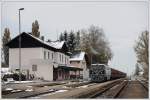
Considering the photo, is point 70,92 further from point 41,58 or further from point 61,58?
point 61,58

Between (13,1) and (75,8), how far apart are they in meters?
1.97

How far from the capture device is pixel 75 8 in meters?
15.7

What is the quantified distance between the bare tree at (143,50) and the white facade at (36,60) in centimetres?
277

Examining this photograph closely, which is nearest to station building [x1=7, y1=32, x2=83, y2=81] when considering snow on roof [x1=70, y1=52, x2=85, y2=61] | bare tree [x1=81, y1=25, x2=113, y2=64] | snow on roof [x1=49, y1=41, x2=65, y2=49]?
snow on roof [x1=49, y1=41, x2=65, y2=49]

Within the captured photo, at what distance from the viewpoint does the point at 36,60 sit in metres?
16.8

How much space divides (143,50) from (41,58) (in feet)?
11.5

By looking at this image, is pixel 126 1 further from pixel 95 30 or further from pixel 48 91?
pixel 48 91

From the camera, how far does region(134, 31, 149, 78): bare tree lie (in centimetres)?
1539

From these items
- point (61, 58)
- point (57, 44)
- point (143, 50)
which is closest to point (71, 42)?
point (57, 44)

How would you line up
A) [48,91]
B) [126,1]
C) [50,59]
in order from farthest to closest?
[50,59]
[48,91]
[126,1]

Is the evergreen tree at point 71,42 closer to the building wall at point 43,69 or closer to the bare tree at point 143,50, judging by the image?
the building wall at point 43,69

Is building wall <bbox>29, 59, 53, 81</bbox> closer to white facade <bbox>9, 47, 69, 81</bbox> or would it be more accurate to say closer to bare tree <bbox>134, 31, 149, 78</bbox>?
white facade <bbox>9, 47, 69, 81</bbox>

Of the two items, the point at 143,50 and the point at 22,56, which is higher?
the point at 143,50

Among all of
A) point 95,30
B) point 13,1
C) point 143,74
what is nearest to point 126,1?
point 95,30
